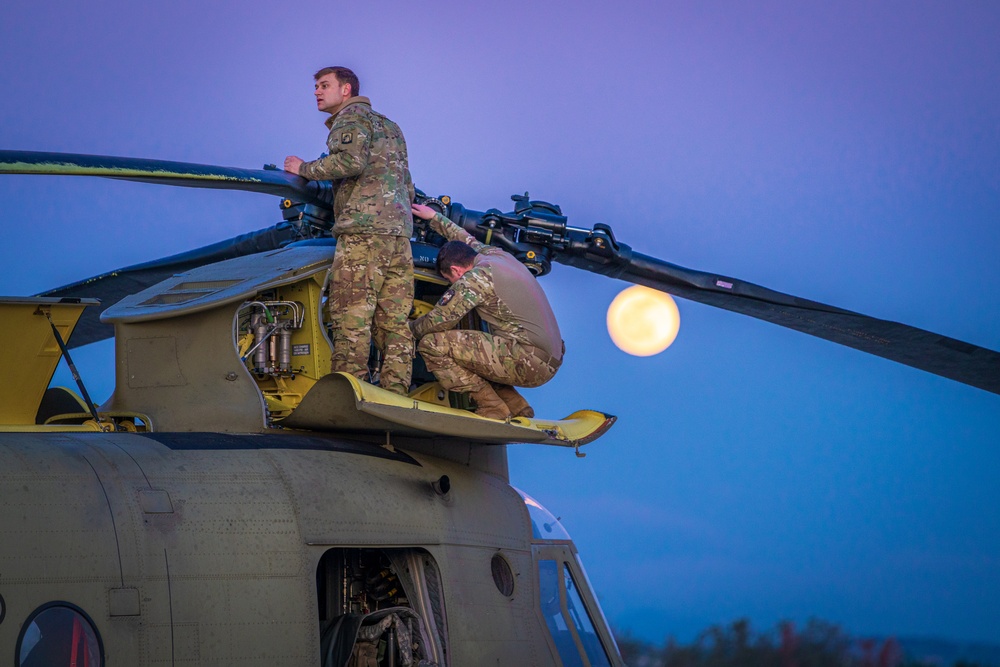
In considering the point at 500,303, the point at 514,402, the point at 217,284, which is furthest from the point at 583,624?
the point at 217,284

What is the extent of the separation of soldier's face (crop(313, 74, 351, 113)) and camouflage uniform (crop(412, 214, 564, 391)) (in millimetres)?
1151

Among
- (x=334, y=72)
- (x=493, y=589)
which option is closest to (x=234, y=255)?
(x=334, y=72)

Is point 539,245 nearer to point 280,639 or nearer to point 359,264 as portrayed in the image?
point 359,264

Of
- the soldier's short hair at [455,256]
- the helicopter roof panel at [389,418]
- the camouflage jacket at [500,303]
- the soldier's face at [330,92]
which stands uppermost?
the soldier's face at [330,92]

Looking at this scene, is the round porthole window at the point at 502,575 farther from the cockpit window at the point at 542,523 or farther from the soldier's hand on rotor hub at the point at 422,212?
the soldier's hand on rotor hub at the point at 422,212

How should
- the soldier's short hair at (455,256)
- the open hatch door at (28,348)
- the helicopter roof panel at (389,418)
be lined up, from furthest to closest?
the soldier's short hair at (455,256), the open hatch door at (28,348), the helicopter roof panel at (389,418)

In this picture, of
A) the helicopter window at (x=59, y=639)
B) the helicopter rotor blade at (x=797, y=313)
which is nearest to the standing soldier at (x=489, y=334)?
the helicopter rotor blade at (x=797, y=313)

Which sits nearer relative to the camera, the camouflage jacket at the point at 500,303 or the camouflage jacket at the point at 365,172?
the camouflage jacket at the point at 365,172

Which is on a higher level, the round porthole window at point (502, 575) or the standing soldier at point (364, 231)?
the standing soldier at point (364, 231)

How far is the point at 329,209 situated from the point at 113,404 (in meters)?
1.67

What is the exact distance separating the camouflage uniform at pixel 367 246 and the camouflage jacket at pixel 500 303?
225 mm

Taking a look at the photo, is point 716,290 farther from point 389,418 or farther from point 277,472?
point 277,472

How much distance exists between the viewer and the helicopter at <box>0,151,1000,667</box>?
4.11m

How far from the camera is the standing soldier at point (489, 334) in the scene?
20.2ft
